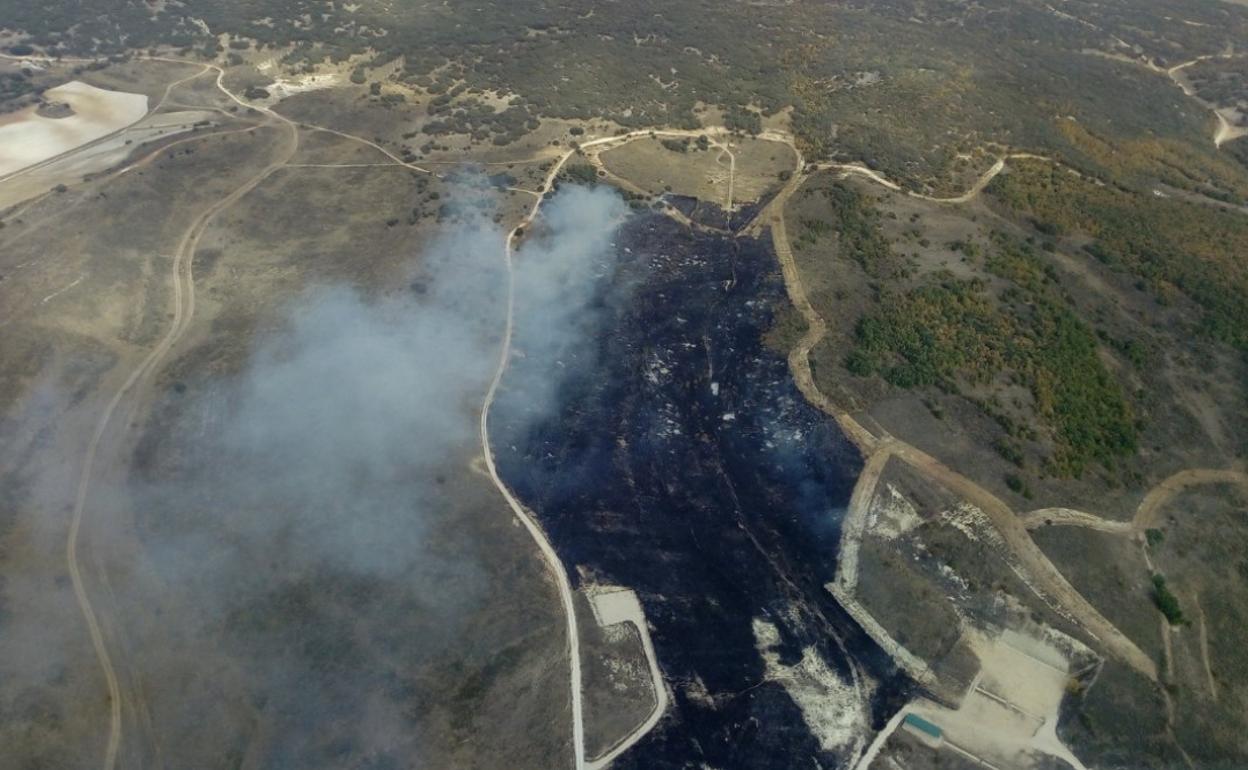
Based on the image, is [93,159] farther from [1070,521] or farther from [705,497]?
[1070,521]

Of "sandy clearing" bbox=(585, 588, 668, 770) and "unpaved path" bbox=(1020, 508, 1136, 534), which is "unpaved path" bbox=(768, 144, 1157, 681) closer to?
"unpaved path" bbox=(1020, 508, 1136, 534)

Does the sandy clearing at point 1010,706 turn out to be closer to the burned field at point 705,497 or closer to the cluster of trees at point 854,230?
the burned field at point 705,497

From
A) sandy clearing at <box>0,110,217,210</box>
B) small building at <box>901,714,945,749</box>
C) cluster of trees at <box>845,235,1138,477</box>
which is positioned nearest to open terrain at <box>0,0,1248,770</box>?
small building at <box>901,714,945,749</box>

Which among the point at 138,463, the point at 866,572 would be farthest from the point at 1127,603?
the point at 138,463

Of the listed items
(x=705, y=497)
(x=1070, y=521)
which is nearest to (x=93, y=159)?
(x=705, y=497)

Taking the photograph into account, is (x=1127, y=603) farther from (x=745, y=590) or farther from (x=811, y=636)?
(x=745, y=590)

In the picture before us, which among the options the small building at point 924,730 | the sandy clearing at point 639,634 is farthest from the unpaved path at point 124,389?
the small building at point 924,730
